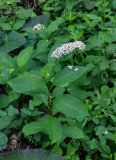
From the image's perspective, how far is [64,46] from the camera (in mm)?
2768

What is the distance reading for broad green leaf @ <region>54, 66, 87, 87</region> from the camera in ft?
7.77

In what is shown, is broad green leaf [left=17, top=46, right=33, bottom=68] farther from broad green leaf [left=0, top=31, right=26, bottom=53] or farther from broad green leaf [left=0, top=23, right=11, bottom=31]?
broad green leaf [left=0, top=23, right=11, bottom=31]

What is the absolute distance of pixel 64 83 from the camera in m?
2.37

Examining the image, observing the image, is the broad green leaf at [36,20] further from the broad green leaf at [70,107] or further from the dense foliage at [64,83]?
the broad green leaf at [70,107]

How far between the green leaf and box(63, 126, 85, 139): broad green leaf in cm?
10

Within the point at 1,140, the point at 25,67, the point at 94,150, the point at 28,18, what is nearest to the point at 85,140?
the point at 94,150

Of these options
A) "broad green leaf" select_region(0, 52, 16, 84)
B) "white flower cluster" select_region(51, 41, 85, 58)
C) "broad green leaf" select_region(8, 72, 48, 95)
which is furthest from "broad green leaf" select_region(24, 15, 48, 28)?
"broad green leaf" select_region(8, 72, 48, 95)

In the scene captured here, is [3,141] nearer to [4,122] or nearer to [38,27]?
[4,122]

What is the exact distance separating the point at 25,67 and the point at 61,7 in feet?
3.67

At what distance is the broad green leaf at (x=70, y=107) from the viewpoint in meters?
2.28

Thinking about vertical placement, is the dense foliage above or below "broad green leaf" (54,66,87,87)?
below

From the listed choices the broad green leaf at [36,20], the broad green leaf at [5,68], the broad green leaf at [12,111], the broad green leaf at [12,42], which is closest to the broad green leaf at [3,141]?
the broad green leaf at [12,111]

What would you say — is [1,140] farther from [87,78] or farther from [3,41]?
[3,41]

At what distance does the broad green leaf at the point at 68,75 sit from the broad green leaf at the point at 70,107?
84mm
